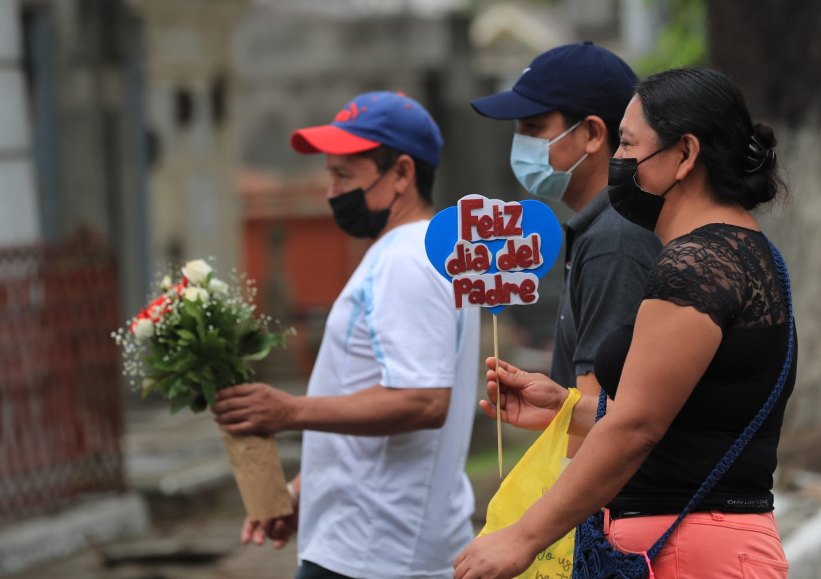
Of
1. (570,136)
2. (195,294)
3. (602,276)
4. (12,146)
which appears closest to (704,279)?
(602,276)

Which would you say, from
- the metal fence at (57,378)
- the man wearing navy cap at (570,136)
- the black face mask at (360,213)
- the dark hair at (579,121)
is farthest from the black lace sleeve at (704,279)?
the metal fence at (57,378)

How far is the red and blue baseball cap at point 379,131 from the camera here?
342 centimetres

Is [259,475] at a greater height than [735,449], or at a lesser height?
lesser

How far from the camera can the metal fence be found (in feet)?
21.9

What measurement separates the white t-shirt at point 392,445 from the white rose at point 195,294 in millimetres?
Answer: 388

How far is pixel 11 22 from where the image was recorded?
7.75 meters

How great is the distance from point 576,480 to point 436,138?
5.25ft

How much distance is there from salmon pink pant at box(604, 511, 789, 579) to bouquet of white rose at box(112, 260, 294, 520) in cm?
134

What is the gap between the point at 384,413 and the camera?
3.09 meters

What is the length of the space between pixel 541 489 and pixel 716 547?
1.35 ft

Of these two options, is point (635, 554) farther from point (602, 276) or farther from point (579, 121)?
point (579, 121)

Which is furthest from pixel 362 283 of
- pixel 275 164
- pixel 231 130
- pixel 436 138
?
pixel 275 164

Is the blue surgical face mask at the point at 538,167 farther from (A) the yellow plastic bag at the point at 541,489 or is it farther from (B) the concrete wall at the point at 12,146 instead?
(B) the concrete wall at the point at 12,146

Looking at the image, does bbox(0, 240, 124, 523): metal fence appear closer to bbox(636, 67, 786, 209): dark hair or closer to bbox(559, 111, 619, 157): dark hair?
bbox(559, 111, 619, 157): dark hair
